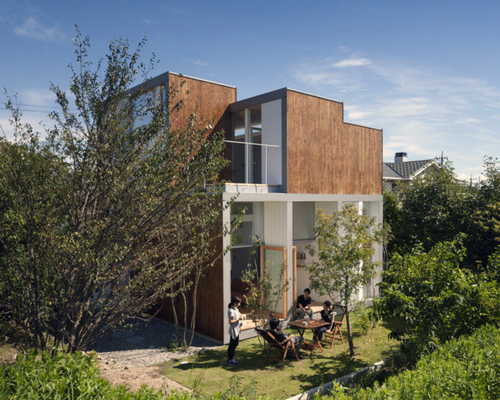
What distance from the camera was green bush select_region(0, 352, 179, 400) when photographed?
3.64 metres

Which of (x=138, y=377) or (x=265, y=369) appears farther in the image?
(x=265, y=369)

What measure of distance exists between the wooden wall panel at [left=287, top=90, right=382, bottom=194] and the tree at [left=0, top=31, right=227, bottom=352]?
594 centimetres

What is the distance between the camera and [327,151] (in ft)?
43.1

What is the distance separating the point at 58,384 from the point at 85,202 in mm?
2912

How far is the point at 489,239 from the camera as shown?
44.3 feet

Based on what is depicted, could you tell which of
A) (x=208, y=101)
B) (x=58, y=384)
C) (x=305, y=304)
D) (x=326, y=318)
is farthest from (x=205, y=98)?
(x=58, y=384)

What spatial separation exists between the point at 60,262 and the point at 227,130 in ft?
27.9

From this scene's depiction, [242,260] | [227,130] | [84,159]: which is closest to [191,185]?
[84,159]

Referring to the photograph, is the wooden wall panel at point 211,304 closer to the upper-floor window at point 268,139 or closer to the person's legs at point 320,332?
the person's legs at point 320,332

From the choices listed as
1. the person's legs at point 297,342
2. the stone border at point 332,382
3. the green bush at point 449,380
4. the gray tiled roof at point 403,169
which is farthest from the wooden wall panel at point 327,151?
the gray tiled roof at point 403,169

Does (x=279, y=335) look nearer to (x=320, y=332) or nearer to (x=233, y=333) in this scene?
(x=233, y=333)

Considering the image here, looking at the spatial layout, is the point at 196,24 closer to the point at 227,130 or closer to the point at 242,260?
the point at 227,130

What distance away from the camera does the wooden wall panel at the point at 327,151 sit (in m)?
12.0

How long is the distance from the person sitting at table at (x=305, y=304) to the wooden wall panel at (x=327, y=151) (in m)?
2.97
